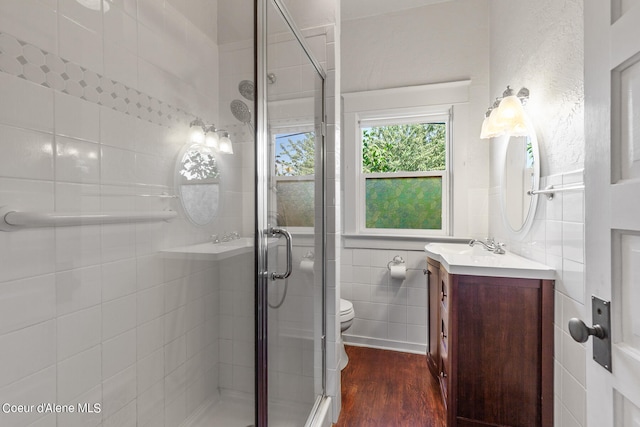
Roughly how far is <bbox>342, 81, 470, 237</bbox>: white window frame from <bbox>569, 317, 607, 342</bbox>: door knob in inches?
72.9

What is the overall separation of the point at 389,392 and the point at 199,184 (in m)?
1.74

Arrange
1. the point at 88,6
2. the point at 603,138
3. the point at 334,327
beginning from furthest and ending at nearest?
the point at 334,327 < the point at 88,6 < the point at 603,138

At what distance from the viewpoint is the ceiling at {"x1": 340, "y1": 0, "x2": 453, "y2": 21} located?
2.43 metres

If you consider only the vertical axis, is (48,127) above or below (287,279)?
above

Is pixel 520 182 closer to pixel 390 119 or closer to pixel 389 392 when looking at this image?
pixel 390 119

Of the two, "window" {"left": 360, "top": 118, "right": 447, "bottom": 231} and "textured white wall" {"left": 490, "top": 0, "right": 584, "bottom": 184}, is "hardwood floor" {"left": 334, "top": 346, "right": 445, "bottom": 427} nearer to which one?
"window" {"left": 360, "top": 118, "right": 447, "bottom": 231}

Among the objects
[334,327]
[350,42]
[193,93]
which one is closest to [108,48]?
[193,93]

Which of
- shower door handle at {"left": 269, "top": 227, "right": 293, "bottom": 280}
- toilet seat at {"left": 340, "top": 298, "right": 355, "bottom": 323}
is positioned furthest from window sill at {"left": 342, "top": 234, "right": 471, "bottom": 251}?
shower door handle at {"left": 269, "top": 227, "right": 293, "bottom": 280}

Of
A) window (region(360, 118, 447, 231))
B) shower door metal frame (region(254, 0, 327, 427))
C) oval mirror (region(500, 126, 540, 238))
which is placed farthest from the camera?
window (region(360, 118, 447, 231))

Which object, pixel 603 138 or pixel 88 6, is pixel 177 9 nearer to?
pixel 88 6

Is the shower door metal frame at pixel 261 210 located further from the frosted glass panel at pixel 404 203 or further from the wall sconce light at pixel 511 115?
the frosted glass panel at pixel 404 203

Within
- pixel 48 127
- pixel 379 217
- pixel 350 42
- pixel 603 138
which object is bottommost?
pixel 379 217

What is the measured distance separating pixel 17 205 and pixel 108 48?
0.62 metres

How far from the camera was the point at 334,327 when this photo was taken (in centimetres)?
165
